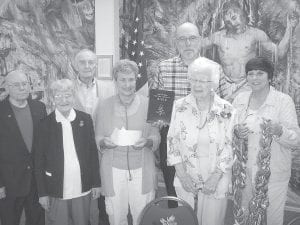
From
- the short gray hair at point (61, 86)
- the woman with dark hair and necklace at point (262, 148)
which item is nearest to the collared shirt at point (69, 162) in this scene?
the short gray hair at point (61, 86)

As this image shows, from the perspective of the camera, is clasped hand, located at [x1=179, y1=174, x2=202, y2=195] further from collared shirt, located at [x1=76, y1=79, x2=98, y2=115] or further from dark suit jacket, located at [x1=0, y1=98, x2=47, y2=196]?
dark suit jacket, located at [x1=0, y1=98, x2=47, y2=196]

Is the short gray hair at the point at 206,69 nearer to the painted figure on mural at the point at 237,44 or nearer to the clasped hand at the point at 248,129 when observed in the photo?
the clasped hand at the point at 248,129

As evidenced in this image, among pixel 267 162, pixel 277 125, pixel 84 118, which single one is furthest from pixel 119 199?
pixel 277 125

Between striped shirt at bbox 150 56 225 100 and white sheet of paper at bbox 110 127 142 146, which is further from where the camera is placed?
striped shirt at bbox 150 56 225 100

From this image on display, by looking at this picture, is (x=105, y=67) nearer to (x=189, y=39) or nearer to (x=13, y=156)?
(x=189, y=39)

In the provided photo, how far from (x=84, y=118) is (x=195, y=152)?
3.15 ft

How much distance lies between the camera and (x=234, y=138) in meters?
2.55

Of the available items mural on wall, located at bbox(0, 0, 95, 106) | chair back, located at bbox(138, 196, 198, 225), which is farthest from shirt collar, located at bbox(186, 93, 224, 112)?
mural on wall, located at bbox(0, 0, 95, 106)

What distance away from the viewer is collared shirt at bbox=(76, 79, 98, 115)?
3.07m

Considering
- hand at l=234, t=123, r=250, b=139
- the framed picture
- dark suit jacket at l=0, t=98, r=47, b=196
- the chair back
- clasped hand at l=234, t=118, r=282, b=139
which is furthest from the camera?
the framed picture

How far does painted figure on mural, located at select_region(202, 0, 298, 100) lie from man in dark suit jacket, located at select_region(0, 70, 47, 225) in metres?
2.70

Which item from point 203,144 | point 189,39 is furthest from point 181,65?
point 203,144

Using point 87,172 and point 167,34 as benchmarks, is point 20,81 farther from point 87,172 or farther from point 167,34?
point 167,34

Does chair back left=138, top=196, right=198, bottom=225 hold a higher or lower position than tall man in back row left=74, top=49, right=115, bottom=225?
lower
